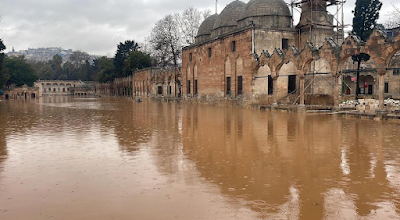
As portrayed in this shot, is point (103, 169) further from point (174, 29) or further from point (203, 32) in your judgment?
point (174, 29)

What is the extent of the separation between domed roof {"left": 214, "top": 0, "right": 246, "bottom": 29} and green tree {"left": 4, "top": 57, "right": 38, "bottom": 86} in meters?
52.5

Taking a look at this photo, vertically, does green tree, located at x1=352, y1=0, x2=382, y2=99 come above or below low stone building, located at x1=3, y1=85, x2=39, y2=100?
above

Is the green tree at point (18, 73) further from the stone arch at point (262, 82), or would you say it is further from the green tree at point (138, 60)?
the stone arch at point (262, 82)

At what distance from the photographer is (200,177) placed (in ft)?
21.1

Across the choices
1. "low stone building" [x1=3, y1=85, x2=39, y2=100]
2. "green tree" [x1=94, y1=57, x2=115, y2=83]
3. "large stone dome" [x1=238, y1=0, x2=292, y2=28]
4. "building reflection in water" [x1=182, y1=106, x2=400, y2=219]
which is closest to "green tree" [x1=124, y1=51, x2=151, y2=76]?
"green tree" [x1=94, y1=57, x2=115, y2=83]

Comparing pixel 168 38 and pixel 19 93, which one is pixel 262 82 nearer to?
pixel 168 38

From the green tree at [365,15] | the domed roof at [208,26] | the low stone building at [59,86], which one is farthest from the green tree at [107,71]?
the green tree at [365,15]

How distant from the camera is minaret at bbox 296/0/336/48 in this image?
1061 inches

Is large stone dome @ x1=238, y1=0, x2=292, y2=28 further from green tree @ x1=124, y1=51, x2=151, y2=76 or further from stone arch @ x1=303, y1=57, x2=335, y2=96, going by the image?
green tree @ x1=124, y1=51, x2=151, y2=76

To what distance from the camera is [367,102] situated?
1777cm

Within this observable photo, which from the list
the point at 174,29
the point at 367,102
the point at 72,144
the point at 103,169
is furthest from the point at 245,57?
the point at 174,29

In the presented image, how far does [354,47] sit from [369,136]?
9.50 m

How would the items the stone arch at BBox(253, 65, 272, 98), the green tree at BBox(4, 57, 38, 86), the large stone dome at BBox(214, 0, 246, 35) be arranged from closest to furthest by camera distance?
the stone arch at BBox(253, 65, 272, 98)
the large stone dome at BBox(214, 0, 246, 35)
the green tree at BBox(4, 57, 38, 86)

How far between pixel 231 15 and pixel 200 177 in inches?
1161
